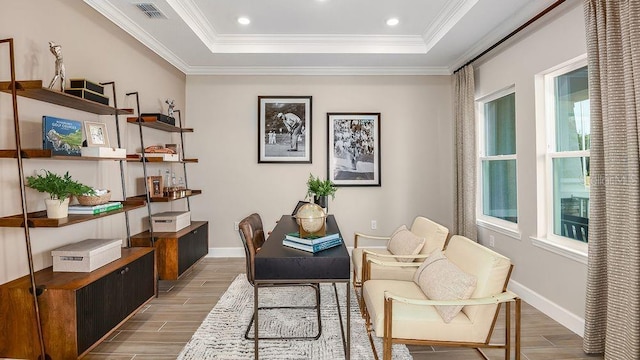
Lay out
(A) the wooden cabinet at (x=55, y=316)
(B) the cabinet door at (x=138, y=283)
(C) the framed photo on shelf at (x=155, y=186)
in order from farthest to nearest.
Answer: (C) the framed photo on shelf at (x=155, y=186) → (B) the cabinet door at (x=138, y=283) → (A) the wooden cabinet at (x=55, y=316)

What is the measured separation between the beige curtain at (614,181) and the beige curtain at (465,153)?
1710 mm

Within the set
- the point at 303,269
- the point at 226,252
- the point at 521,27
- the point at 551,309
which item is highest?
the point at 521,27

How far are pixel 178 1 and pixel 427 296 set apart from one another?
10.7ft

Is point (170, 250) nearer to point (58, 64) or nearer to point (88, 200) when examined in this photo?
point (88, 200)

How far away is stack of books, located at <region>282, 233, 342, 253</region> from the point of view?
Answer: 209 cm

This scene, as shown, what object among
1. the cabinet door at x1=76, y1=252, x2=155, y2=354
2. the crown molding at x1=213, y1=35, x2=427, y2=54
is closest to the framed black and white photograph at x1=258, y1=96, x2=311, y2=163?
the crown molding at x1=213, y1=35, x2=427, y2=54

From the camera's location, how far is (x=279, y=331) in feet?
8.54

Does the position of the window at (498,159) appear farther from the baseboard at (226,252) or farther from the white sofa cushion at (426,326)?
the baseboard at (226,252)

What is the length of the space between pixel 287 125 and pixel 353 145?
38.6 inches

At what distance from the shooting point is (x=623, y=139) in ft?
6.75

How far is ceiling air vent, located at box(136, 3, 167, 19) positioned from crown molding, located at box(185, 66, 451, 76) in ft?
4.92

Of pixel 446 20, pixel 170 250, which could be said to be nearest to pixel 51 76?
pixel 170 250

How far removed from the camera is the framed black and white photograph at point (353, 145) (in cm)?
473

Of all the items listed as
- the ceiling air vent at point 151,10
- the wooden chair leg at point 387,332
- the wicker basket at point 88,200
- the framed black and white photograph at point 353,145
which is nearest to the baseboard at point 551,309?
the wooden chair leg at point 387,332
